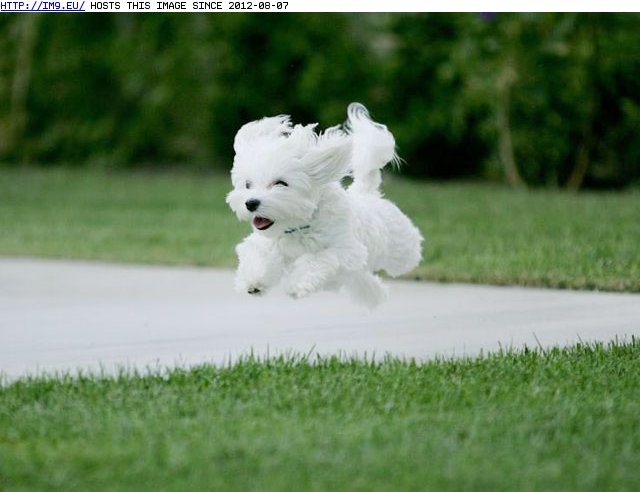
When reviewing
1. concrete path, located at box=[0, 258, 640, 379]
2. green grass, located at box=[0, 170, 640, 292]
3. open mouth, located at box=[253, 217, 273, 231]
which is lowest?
concrete path, located at box=[0, 258, 640, 379]

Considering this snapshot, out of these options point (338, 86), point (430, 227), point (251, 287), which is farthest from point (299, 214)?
point (338, 86)

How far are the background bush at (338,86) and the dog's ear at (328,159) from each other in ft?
31.2

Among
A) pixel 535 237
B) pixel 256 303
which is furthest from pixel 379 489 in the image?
pixel 535 237

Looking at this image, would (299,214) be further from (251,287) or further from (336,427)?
(336,427)

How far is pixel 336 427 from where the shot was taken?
14.4 ft

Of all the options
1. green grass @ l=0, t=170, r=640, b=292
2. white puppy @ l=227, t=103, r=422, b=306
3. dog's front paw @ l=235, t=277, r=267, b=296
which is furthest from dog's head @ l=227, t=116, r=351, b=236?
green grass @ l=0, t=170, r=640, b=292

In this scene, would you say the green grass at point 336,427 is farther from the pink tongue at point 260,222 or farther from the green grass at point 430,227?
the green grass at point 430,227

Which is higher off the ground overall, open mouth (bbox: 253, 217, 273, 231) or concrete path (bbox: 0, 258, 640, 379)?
open mouth (bbox: 253, 217, 273, 231)

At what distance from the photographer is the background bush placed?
51.3 feet

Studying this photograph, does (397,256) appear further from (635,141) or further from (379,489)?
(635,141)

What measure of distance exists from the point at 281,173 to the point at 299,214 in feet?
0.74

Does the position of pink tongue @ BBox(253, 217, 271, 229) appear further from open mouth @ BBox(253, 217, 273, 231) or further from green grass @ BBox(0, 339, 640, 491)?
green grass @ BBox(0, 339, 640, 491)

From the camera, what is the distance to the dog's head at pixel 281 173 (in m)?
5.99

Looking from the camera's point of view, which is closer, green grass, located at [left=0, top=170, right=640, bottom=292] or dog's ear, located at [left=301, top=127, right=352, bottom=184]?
dog's ear, located at [left=301, top=127, right=352, bottom=184]
